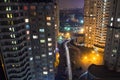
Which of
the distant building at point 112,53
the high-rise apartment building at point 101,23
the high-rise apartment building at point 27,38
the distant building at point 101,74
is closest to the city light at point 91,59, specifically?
the high-rise apartment building at point 101,23

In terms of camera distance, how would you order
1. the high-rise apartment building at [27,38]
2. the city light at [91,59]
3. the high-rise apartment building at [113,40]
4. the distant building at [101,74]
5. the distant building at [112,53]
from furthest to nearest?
→ the city light at [91,59] → the high-rise apartment building at [113,40] → the distant building at [112,53] → the distant building at [101,74] → the high-rise apartment building at [27,38]

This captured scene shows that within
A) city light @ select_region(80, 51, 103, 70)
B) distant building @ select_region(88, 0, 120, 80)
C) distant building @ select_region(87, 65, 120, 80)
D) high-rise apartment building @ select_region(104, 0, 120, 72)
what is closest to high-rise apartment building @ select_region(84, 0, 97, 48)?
city light @ select_region(80, 51, 103, 70)

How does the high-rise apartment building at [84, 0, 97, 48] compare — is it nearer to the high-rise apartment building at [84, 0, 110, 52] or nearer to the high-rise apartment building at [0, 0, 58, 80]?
the high-rise apartment building at [84, 0, 110, 52]

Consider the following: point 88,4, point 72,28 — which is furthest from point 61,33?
point 88,4

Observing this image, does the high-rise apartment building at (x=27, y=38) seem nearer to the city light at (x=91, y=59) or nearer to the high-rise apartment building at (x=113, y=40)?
the city light at (x=91, y=59)

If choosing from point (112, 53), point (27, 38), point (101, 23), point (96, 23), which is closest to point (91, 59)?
point (112, 53)
